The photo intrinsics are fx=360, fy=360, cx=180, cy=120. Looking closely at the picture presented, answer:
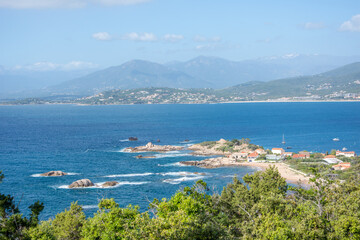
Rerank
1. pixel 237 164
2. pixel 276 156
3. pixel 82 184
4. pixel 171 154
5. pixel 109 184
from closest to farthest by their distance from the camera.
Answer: pixel 82 184
pixel 109 184
pixel 237 164
pixel 276 156
pixel 171 154

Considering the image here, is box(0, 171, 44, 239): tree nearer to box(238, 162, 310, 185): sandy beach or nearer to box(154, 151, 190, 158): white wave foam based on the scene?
box(238, 162, 310, 185): sandy beach

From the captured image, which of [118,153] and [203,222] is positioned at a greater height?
[203,222]

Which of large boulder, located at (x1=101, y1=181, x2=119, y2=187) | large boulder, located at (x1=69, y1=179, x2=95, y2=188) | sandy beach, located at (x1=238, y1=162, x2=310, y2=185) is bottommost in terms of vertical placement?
sandy beach, located at (x1=238, y1=162, x2=310, y2=185)

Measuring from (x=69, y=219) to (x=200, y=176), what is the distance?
39070 millimetres

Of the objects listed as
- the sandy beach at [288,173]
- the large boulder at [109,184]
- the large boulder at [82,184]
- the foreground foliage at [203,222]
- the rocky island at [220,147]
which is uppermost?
the foreground foliage at [203,222]

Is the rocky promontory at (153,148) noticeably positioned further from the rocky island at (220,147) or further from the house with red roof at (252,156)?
the house with red roof at (252,156)

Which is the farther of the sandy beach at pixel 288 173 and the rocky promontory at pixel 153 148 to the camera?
the rocky promontory at pixel 153 148

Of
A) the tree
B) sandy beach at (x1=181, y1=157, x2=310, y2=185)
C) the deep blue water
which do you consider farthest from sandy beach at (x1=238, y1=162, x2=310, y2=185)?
the tree

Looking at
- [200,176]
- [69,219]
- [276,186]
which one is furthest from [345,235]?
[200,176]

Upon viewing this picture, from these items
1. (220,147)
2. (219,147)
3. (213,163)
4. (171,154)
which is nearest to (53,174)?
(171,154)

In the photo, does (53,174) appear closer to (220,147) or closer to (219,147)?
(219,147)

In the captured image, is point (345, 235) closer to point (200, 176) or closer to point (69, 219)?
point (69, 219)

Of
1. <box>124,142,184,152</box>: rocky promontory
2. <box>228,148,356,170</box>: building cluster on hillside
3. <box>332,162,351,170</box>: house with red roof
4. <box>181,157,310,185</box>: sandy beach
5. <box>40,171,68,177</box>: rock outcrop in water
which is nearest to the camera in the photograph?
<box>40,171,68,177</box>: rock outcrop in water

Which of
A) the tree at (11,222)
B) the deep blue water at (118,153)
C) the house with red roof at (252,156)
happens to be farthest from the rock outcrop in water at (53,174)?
the tree at (11,222)
